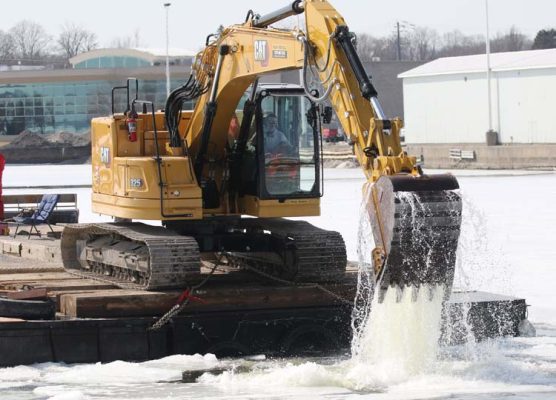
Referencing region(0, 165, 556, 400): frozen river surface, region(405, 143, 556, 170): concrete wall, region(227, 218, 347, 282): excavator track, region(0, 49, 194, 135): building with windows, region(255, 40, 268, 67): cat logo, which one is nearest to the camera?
region(0, 165, 556, 400): frozen river surface

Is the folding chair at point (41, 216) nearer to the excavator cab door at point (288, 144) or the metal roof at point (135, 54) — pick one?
the excavator cab door at point (288, 144)

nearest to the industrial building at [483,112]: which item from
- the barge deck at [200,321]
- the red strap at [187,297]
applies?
the barge deck at [200,321]

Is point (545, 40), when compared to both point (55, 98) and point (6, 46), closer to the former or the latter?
point (55, 98)

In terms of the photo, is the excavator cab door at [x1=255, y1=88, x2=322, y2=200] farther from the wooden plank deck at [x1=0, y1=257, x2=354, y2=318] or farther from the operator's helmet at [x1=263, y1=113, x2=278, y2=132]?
the wooden plank deck at [x1=0, y1=257, x2=354, y2=318]

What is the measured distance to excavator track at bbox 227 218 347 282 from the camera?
15328mm

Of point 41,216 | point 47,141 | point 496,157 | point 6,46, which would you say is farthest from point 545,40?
point 41,216

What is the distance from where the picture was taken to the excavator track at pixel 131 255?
14633 mm

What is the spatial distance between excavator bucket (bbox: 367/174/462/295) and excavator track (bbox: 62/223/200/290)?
3058 mm

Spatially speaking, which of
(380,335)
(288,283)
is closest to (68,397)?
(380,335)

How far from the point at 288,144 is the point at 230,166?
89 cm

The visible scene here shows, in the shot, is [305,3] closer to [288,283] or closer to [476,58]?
[288,283]

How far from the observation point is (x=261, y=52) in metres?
14.7

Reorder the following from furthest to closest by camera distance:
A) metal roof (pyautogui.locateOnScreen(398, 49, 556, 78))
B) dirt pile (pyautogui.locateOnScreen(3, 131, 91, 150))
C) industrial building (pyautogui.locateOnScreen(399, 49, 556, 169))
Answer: dirt pile (pyautogui.locateOnScreen(3, 131, 91, 150)) < metal roof (pyautogui.locateOnScreen(398, 49, 556, 78)) < industrial building (pyautogui.locateOnScreen(399, 49, 556, 169))

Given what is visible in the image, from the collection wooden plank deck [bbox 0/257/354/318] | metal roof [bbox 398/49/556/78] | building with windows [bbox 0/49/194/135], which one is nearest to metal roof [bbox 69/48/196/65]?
building with windows [bbox 0/49/194/135]
